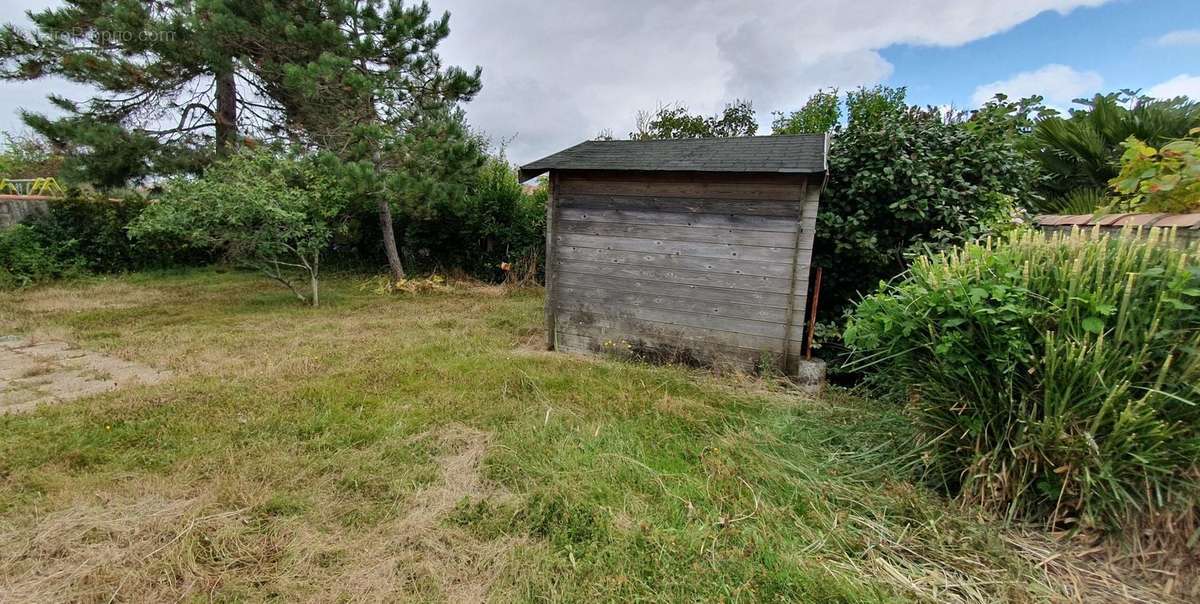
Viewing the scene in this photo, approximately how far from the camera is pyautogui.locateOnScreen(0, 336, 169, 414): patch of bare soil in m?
3.41

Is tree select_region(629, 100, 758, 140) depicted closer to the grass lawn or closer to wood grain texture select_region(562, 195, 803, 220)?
wood grain texture select_region(562, 195, 803, 220)

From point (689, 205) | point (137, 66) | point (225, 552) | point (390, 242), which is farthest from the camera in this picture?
point (390, 242)

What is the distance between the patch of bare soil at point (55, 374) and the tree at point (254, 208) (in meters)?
2.11

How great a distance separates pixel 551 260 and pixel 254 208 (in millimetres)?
4464

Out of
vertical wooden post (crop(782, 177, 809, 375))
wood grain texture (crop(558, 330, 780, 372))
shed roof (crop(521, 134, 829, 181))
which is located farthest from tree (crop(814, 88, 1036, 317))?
wood grain texture (crop(558, 330, 780, 372))

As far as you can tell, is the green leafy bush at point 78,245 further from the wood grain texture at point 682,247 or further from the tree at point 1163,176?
the tree at point 1163,176

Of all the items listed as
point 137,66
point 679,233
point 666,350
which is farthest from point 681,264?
point 137,66

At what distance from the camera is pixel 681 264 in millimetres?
4285

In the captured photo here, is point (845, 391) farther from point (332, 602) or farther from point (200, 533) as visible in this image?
point (200, 533)

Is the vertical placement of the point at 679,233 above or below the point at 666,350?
above

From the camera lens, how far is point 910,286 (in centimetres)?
222

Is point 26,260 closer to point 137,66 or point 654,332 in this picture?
point 137,66

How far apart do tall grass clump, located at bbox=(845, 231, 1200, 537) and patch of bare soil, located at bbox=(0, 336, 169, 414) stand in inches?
214

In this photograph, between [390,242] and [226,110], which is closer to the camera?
[226,110]
